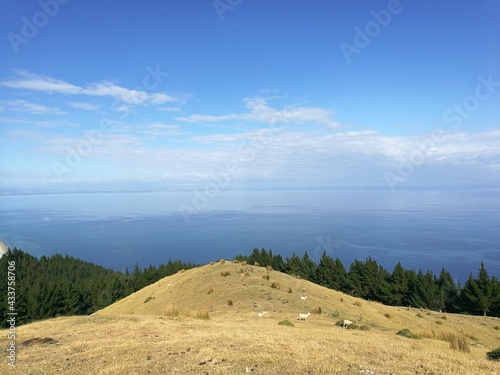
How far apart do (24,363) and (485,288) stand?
66.8 m

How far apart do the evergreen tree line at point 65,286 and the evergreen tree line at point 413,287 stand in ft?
143

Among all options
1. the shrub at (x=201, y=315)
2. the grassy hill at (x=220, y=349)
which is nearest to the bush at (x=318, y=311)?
the grassy hill at (x=220, y=349)

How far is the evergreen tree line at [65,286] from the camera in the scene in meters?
55.9

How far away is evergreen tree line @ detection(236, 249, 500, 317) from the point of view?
52.8 m

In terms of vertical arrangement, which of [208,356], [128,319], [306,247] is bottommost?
[306,247]

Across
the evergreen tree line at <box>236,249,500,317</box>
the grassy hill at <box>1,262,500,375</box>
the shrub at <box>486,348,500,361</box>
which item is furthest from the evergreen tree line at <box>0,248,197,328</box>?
the shrub at <box>486,348,500,361</box>

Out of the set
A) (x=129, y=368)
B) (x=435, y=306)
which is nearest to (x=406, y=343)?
(x=129, y=368)

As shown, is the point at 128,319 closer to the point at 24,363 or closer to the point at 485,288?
the point at 24,363

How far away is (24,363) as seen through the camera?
9219mm

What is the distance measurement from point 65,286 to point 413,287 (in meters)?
77.0

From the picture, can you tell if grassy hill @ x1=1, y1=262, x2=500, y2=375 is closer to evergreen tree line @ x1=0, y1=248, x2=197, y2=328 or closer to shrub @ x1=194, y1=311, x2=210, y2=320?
shrub @ x1=194, y1=311, x2=210, y2=320

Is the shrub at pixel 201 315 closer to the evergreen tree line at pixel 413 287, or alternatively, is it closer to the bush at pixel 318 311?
the bush at pixel 318 311

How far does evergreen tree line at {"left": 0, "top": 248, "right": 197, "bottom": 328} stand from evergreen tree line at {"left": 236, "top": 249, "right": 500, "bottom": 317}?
4346 cm

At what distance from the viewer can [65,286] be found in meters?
66.2
